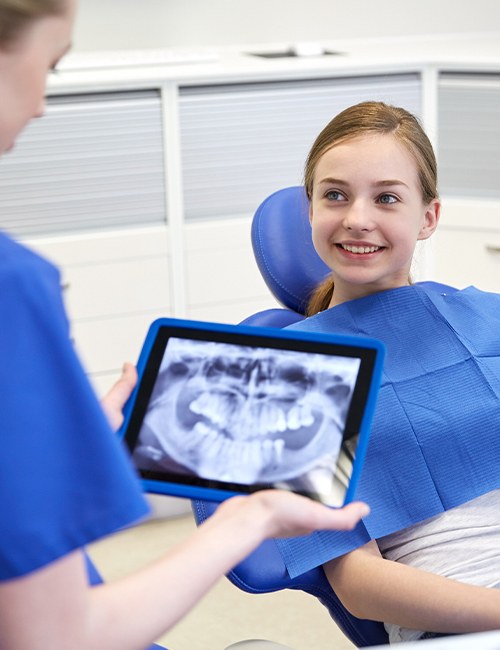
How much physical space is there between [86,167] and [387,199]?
124 cm

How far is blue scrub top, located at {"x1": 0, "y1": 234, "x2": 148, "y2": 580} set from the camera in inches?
30.2

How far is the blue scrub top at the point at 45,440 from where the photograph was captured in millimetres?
768

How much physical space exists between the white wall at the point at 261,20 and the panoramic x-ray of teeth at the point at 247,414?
205 centimetres

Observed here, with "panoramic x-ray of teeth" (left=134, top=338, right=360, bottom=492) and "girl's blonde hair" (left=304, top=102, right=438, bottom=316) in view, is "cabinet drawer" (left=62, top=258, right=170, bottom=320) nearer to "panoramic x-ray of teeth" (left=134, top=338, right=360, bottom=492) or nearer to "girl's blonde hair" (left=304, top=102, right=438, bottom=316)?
"girl's blonde hair" (left=304, top=102, right=438, bottom=316)

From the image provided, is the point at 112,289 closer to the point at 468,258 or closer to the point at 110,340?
the point at 110,340

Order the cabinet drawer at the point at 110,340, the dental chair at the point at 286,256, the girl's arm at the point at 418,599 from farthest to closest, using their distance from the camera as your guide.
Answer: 1. the cabinet drawer at the point at 110,340
2. the dental chair at the point at 286,256
3. the girl's arm at the point at 418,599

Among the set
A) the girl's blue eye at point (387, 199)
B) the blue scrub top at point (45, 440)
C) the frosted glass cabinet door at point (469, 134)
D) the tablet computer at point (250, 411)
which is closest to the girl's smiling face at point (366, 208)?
the girl's blue eye at point (387, 199)

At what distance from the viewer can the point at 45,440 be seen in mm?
781

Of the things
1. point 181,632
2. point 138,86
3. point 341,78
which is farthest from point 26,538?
point 341,78

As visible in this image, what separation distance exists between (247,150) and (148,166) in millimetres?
245

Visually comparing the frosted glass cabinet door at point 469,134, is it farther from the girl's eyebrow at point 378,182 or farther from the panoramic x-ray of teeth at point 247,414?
the panoramic x-ray of teeth at point 247,414

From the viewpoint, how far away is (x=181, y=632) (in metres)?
2.29

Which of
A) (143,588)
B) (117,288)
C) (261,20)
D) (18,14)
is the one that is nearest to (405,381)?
(143,588)

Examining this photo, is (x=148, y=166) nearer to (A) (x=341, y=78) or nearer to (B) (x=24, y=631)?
(A) (x=341, y=78)
